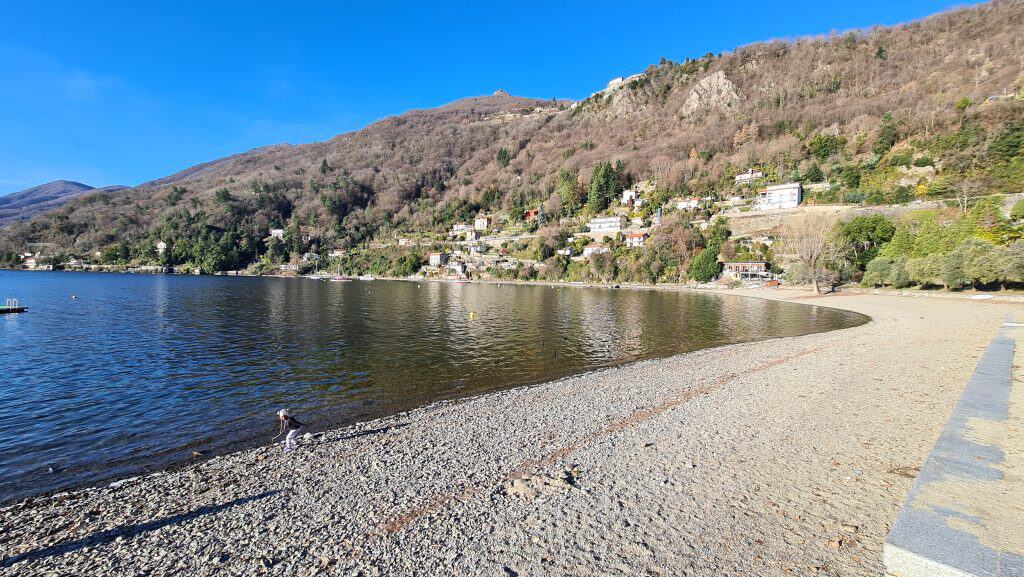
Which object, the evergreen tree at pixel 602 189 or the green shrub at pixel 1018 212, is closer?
the green shrub at pixel 1018 212

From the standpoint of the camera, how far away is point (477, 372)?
16.3 metres

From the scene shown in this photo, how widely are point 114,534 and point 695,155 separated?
131 metres

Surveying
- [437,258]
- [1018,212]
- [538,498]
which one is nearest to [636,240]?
[1018,212]

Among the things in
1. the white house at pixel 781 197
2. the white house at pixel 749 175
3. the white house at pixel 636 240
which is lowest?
the white house at pixel 636 240

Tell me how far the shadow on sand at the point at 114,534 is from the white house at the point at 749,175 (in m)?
107

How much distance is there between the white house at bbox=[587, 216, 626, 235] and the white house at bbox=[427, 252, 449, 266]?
39.6m

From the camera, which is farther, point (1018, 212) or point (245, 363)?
point (1018, 212)

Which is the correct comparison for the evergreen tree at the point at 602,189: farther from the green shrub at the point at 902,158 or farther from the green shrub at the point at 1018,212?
the green shrub at the point at 1018,212

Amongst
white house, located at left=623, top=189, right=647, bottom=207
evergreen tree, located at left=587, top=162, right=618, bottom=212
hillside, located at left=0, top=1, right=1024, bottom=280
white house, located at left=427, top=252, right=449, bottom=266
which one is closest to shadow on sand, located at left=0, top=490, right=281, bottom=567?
hillside, located at left=0, top=1, right=1024, bottom=280

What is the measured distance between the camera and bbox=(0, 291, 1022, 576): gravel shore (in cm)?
505

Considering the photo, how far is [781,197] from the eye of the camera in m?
75.9

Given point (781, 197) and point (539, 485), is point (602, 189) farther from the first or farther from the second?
point (539, 485)

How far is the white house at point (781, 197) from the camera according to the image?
7450cm

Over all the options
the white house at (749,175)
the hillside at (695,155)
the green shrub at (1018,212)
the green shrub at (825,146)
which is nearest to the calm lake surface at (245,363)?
the green shrub at (1018,212)
